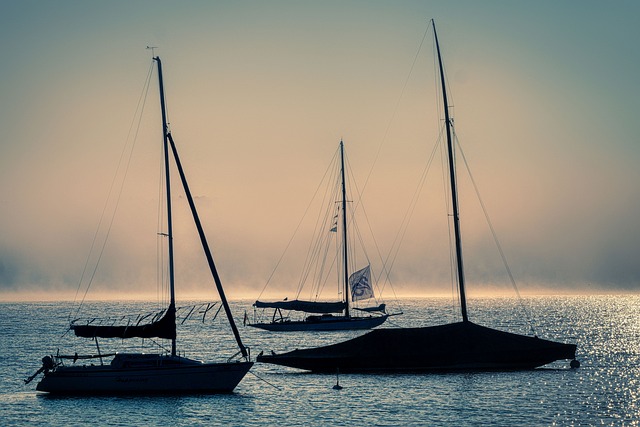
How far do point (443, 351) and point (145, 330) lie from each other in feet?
→ 71.2

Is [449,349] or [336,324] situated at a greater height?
[336,324]

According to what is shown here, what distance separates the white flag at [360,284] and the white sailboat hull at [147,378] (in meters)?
75.1

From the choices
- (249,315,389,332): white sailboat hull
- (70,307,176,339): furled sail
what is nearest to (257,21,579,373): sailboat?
(70,307,176,339): furled sail

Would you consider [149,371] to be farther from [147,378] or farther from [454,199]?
[454,199]

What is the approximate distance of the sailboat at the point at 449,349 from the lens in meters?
63.5

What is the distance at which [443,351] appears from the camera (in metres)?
63.7

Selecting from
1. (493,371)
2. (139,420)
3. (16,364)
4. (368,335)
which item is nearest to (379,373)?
(368,335)

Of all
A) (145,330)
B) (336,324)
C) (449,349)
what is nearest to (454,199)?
(449,349)

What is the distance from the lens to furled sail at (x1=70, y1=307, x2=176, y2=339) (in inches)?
2131

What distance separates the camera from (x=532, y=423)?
1978 inches

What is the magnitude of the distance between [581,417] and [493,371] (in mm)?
12899

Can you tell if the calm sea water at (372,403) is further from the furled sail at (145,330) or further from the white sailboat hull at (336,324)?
the white sailboat hull at (336,324)

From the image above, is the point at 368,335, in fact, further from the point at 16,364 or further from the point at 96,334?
the point at 16,364

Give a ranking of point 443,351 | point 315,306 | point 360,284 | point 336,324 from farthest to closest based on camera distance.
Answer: point 360,284
point 315,306
point 336,324
point 443,351
